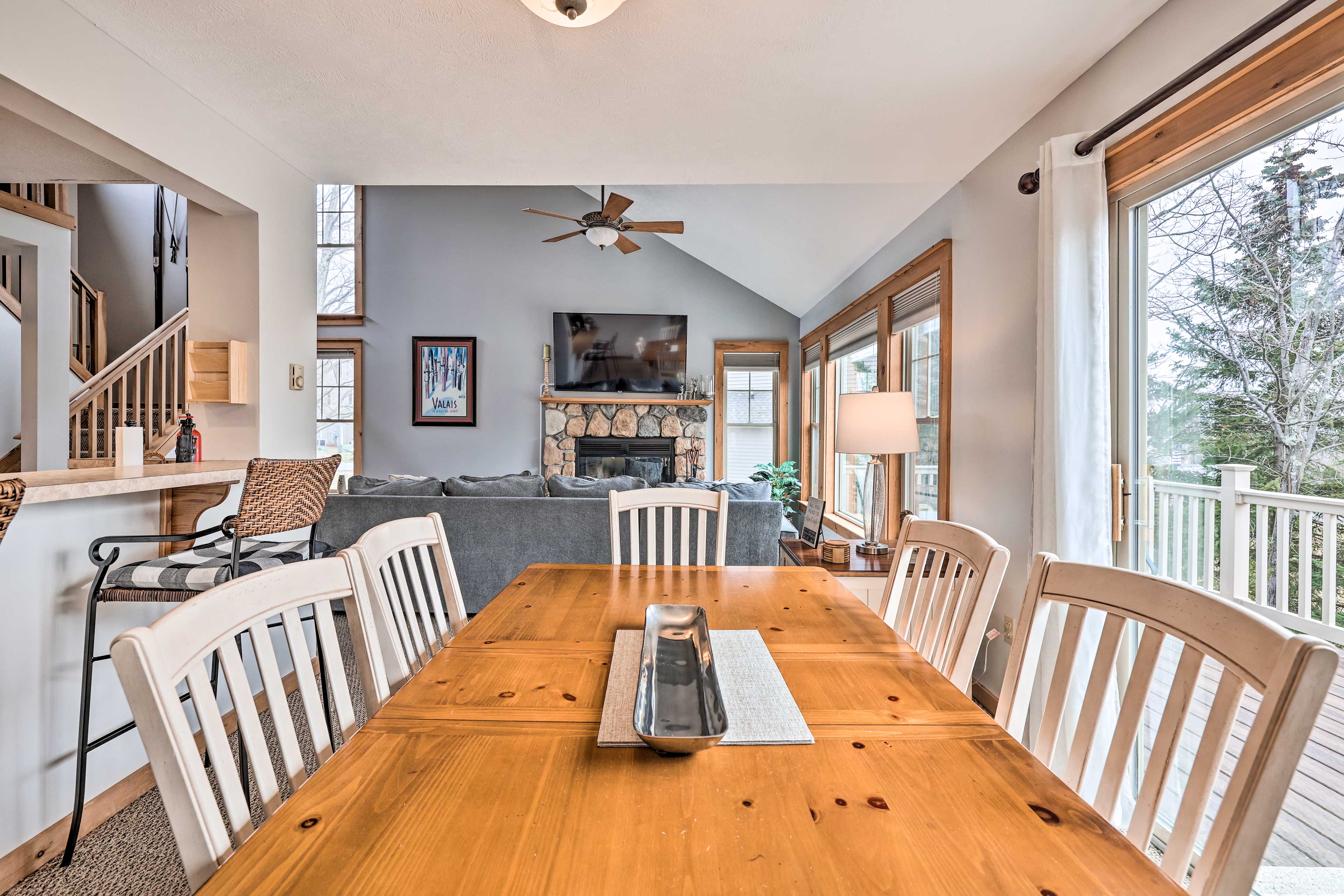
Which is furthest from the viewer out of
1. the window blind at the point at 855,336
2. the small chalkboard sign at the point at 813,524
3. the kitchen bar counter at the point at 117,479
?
the window blind at the point at 855,336

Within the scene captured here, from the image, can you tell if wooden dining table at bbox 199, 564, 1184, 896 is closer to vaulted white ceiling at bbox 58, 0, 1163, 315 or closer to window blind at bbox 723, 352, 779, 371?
vaulted white ceiling at bbox 58, 0, 1163, 315

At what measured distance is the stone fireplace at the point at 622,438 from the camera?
6.33m

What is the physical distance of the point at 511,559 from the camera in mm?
3320

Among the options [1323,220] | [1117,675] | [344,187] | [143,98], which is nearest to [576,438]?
[344,187]

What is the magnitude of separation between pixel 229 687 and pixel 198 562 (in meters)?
1.40

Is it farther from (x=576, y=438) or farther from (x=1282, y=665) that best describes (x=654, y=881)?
(x=576, y=438)

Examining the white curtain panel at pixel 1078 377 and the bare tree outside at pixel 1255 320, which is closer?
the bare tree outside at pixel 1255 320

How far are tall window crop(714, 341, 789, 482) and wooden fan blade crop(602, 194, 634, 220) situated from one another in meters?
2.77

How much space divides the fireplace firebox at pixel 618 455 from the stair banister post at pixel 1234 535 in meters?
4.91

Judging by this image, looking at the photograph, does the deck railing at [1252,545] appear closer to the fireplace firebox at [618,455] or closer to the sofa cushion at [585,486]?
the sofa cushion at [585,486]

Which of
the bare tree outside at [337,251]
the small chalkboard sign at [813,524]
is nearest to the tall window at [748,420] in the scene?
the small chalkboard sign at [813,524]

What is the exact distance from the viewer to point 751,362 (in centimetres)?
655

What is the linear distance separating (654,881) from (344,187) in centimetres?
744

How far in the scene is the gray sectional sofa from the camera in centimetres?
325
